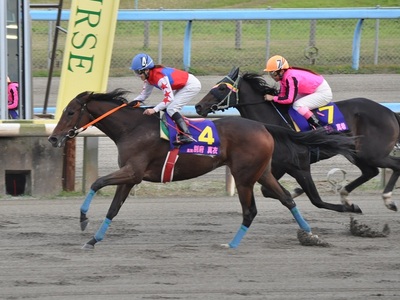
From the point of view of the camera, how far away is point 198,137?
28.3 feet

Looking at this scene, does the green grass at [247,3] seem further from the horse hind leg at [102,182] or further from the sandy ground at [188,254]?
the horse hind leg at [102,182]

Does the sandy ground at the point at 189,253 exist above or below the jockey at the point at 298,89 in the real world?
below

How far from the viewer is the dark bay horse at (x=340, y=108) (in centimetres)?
977

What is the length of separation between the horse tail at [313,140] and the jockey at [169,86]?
86 cm

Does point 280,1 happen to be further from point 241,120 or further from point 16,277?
point 16,277

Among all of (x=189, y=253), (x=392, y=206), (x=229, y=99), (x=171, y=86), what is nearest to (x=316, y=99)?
(x=229, y=99)

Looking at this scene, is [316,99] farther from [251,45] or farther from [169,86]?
[251,45]

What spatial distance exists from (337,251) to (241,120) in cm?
148

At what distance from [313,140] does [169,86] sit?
150 centimetres

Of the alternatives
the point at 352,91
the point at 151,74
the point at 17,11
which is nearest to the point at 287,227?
the point at 151,74

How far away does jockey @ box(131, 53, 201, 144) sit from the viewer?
8617 mm

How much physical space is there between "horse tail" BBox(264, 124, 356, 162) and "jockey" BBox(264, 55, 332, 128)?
78 cm

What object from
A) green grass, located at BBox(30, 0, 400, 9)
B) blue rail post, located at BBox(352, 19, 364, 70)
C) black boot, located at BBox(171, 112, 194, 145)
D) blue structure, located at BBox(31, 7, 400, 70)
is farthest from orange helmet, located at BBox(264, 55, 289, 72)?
green grass, located at BBox(30, 0, 400, 9)

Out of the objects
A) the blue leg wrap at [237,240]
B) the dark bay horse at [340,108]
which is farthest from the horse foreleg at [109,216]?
the dark bay horse at [340,108]
